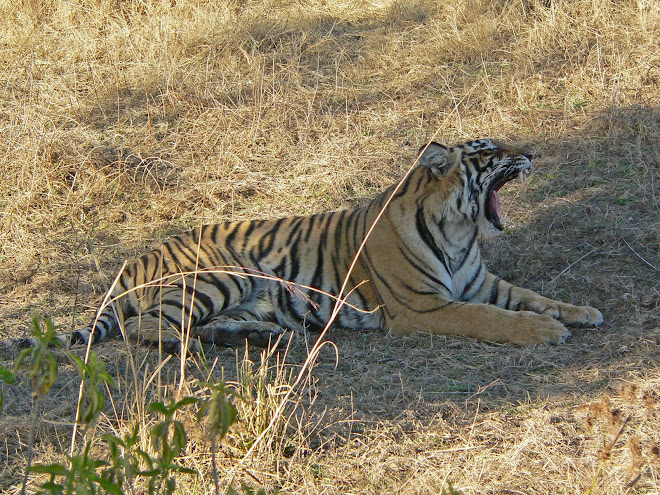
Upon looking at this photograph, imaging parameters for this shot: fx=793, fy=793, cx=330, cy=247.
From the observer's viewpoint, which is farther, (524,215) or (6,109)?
(6,109)

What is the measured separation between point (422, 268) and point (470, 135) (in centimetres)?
223

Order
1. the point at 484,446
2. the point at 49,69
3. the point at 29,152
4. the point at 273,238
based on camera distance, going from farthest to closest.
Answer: the point at 49,69, the point at 29,152, the point at 273,238, the point at 484,446

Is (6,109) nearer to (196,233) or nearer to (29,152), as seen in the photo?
(29,152)

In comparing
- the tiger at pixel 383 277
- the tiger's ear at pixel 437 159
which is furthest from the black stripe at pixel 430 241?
the tiger's ear at pixel 437 159

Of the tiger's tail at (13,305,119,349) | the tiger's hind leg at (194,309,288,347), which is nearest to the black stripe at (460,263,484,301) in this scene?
the tiger's hind leg at (194,309,288,347)

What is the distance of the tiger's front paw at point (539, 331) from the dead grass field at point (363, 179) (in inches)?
3.2

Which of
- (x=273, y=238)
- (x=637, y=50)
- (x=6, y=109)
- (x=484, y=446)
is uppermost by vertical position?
(x=637, y=50)

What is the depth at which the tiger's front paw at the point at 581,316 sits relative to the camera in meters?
4.21

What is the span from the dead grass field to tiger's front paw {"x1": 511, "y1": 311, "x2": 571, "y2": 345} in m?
0.08

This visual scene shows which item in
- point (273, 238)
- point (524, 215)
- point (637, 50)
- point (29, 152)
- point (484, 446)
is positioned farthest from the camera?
point (637, 50)

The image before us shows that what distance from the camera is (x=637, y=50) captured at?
6727 mm

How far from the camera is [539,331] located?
4031 millimetres

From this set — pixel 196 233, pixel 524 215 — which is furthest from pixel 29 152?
pixel 524 215

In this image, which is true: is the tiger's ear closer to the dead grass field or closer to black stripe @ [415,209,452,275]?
black stripe @ [415,209,452,275]
